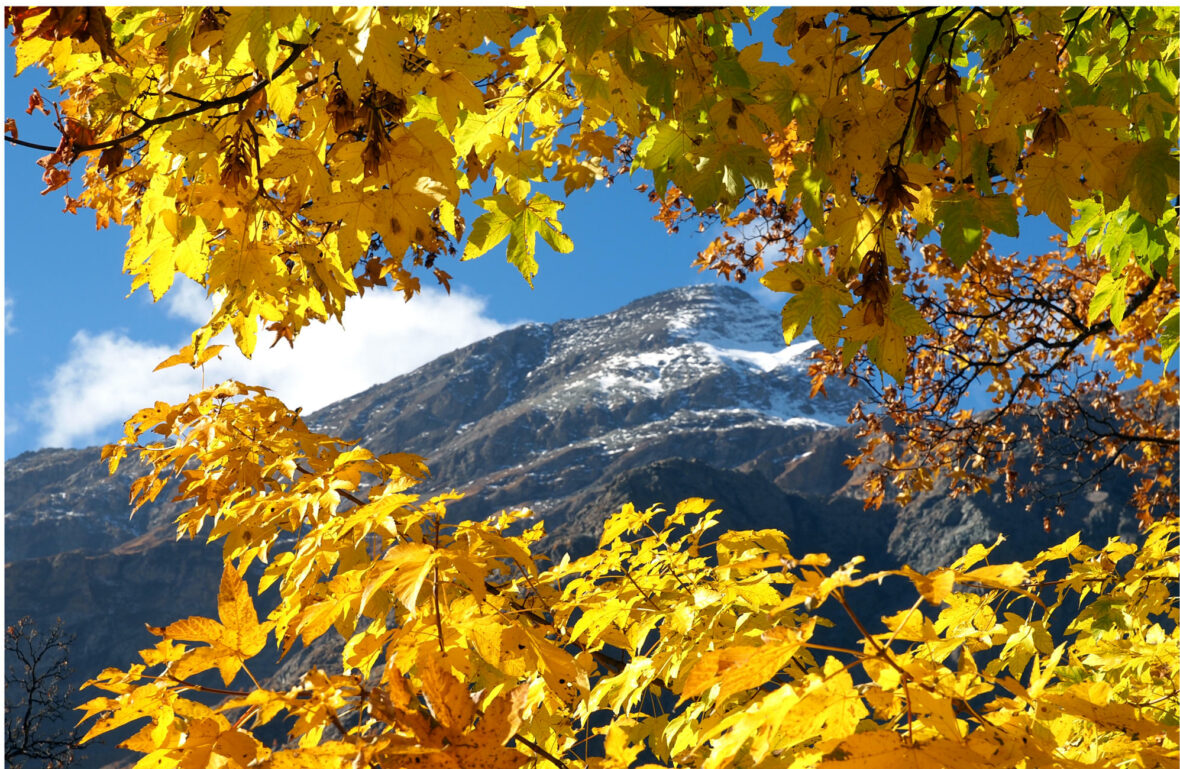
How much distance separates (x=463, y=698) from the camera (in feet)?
3.11

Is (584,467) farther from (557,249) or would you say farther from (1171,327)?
(557,249)

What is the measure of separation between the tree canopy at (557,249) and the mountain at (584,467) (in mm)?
12668

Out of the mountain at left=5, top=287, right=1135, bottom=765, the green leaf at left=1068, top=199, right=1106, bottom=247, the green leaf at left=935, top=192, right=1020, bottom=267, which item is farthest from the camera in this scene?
the mountain at left=5, top=287, right=1135, bottom=765

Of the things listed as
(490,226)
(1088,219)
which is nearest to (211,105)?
(490,226)

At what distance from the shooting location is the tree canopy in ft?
3.49

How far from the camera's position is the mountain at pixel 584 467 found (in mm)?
55438

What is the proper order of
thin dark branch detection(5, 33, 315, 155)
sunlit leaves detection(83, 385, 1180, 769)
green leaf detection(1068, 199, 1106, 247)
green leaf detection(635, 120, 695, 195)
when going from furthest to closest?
green leaf detection(1068, 199, 1106, 247) < green leaf detection(635, 120, 695, 195) < thin dark branch detection(5, 33, 315, 155) < sunlit leaves detection(83, 385, 1180, 769)

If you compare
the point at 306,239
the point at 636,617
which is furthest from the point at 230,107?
the point at 636,617

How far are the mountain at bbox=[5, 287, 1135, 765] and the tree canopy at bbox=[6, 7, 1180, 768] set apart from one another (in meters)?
12.7

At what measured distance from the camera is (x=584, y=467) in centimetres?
11056

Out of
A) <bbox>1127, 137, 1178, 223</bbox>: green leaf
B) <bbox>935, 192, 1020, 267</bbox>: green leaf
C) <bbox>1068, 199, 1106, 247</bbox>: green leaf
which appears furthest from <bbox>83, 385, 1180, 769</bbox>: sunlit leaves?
<bbox>1068, 199, 1106, 247</bbox>: green leaf

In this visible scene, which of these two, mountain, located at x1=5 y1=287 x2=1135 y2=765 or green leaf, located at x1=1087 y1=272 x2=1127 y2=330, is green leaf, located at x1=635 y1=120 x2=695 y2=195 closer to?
green leaf, located at x1=1087 y1=272 x2=1127 y2=330

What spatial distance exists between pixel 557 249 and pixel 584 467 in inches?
4307

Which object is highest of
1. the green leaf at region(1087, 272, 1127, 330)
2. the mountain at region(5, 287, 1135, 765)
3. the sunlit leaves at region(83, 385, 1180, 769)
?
the mountain at region(5, 287, 1135, 765)
